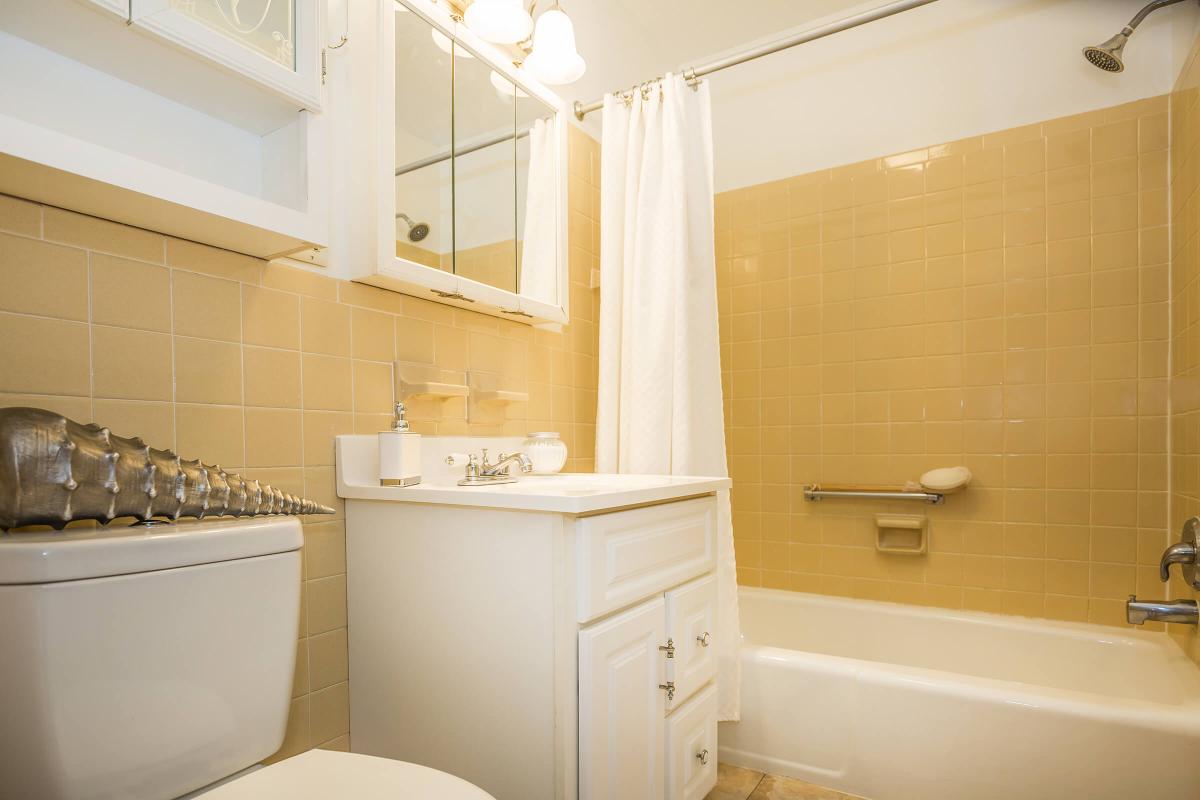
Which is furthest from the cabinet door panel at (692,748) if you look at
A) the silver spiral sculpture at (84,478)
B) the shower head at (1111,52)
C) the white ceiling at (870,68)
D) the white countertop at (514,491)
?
the shower head at (1111,52)

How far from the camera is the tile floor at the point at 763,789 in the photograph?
5.09 ft

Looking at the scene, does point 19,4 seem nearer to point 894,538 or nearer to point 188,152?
point 188,152

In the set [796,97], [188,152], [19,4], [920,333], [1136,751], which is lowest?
[1136,751]

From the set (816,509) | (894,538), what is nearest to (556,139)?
(816,509)

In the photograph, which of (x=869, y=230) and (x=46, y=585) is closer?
(x=46, y=585)

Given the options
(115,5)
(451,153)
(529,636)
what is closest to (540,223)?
(451,153)

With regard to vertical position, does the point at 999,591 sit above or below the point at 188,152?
below

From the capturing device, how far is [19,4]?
0.83 meters

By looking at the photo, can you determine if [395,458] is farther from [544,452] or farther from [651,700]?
[651,700]

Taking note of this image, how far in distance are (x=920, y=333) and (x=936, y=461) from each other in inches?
17.5

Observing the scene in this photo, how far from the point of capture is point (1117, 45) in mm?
1738

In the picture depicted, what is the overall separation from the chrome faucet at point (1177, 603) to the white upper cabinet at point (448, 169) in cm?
162

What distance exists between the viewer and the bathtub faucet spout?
1493 millimetres

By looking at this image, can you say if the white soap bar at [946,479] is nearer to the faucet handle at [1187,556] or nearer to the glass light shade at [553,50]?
the faucet handle at [1187,556]
